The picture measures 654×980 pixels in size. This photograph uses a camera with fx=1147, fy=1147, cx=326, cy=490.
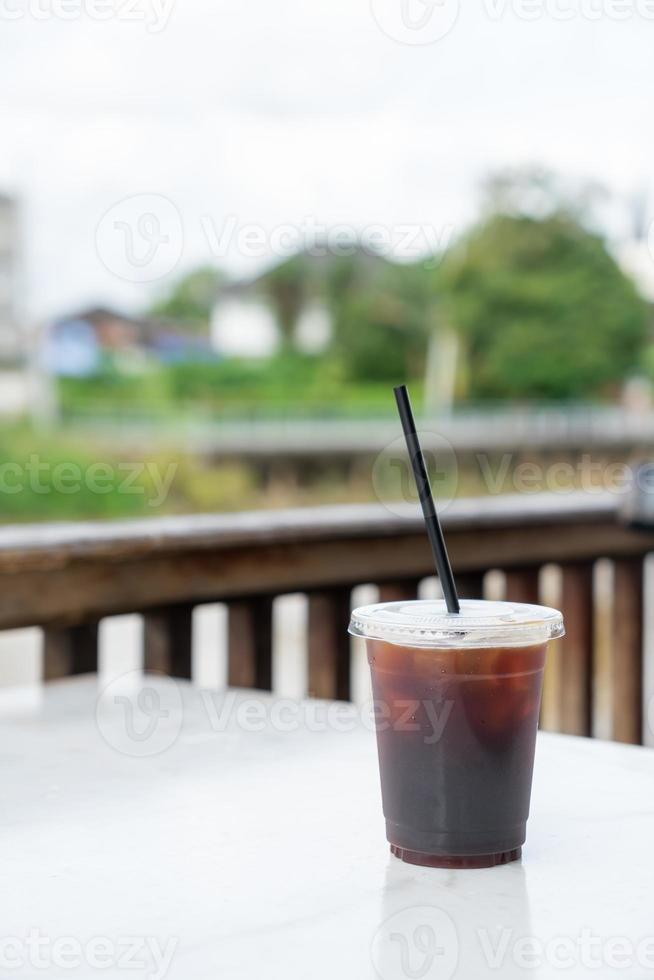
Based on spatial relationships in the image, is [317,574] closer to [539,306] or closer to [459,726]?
[459,726]

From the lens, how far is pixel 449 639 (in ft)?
1.79

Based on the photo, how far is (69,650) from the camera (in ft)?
4.00

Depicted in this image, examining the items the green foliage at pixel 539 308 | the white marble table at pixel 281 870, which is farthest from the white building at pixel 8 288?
the white marble table at pixel 281 870

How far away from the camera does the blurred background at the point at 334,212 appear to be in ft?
74.8

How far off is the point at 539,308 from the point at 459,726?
2522 centimetres

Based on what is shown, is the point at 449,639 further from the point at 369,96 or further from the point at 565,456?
the point at 369,96

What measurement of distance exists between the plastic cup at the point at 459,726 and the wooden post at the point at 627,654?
1.12 metres

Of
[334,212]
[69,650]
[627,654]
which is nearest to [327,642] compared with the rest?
[69,650]

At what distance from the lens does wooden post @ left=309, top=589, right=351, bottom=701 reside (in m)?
1.37

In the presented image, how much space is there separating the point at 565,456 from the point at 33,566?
59.5 ft

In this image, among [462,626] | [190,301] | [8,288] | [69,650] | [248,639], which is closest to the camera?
[462,626]

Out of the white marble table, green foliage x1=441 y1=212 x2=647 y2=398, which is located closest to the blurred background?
green foliage x1=441 y1=212 x2=647 y2=398

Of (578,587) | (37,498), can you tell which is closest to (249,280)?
(37,498)

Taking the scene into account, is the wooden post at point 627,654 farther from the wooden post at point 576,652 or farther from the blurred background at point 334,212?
the blurred background at point 334,212
